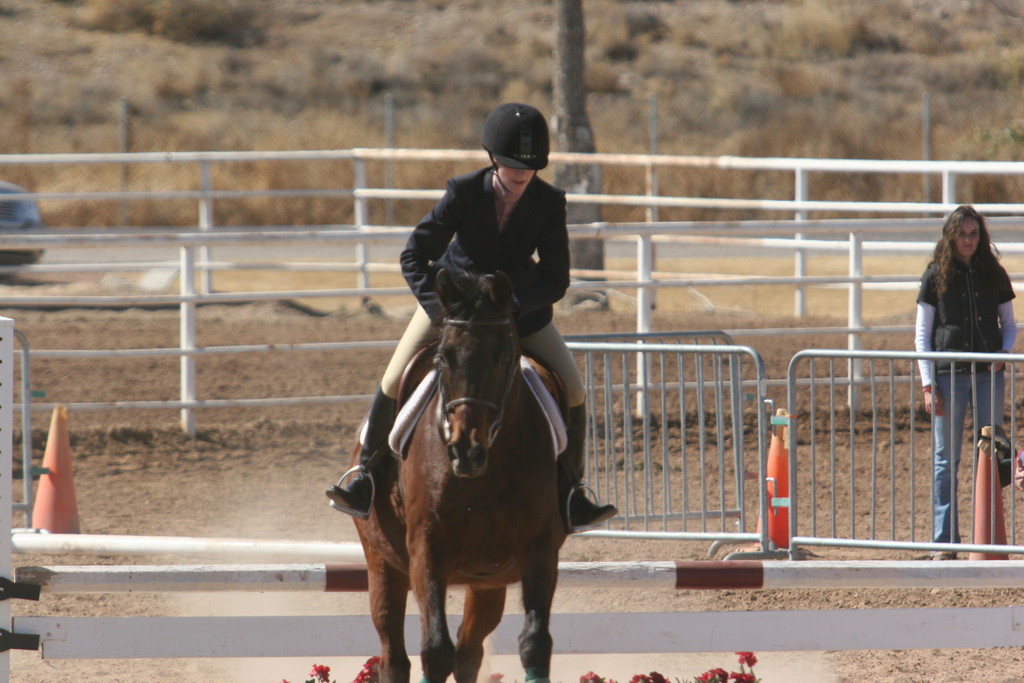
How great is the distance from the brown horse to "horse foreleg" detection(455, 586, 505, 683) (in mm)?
377

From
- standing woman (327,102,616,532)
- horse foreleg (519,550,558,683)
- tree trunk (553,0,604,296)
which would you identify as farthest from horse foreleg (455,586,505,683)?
tree trunk (553,0,604,296)

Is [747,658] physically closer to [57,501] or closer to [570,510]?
[570,510]

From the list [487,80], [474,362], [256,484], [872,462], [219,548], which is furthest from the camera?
[487,80]

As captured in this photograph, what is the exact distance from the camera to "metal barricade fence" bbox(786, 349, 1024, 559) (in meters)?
6.41

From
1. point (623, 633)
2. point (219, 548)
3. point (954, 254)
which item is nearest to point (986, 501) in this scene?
point (954, 254)

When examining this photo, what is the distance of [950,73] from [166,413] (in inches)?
980

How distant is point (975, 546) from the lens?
19.8ft

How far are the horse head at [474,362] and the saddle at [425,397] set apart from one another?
259mm

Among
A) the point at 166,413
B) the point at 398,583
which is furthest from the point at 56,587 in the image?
the point at 166,413

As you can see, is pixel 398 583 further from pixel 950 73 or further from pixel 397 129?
pixel 950 73

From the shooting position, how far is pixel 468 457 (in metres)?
3.68

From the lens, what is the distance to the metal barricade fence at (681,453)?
6969mm

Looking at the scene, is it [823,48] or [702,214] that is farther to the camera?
[823,48]

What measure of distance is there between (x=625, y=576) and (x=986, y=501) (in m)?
2.73
